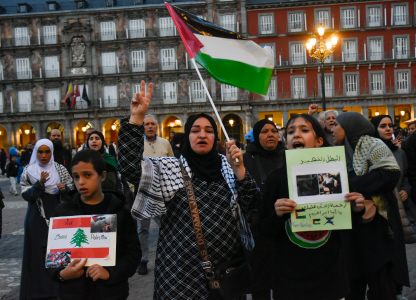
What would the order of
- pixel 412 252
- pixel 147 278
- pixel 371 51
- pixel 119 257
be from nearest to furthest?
pixel 119 257 < pixel 147 278 < pixel 412 252 < pixel 371 51

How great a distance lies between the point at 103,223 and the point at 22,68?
109 ft

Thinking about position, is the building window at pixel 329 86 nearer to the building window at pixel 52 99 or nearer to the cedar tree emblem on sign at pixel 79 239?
the building window at pixel 52 99

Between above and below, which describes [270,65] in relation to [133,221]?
above

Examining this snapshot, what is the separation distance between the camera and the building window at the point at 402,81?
28.2m

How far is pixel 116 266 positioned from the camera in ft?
7.24

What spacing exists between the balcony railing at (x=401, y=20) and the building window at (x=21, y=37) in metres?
30.3

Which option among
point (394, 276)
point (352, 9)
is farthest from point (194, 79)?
point (394, 276)

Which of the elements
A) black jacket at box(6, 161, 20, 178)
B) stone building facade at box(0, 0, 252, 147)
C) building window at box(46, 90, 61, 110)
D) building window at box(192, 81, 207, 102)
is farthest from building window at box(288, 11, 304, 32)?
black jacket at box(6, 161, 20, 178)

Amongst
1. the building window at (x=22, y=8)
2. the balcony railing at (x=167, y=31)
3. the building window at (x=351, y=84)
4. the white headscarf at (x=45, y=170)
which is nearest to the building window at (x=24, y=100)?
the building window at (x=22, y=8)

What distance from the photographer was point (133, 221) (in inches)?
95.4

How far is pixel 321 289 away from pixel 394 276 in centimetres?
99

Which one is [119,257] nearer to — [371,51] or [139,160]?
[139,160]

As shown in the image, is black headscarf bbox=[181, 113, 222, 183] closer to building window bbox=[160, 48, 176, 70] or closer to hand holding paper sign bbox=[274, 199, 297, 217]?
hand holding paper sign bbox=[274, 199, 297, 217]

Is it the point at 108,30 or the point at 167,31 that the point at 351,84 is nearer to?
the point at 167,31
